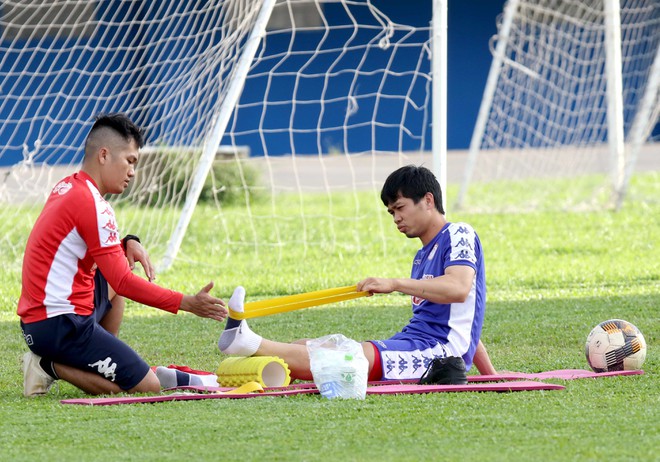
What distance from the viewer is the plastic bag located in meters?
4.18

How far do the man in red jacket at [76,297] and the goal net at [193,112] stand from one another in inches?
139

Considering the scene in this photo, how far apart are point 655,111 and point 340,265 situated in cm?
542

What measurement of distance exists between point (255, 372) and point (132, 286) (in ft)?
2.01

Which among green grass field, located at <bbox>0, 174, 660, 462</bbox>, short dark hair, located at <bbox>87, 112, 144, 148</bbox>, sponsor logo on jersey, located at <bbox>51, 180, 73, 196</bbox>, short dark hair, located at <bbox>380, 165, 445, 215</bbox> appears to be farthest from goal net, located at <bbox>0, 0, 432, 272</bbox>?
sponsor logo on jersey, located at <bbox>51, 180, 73, 196</bbox>

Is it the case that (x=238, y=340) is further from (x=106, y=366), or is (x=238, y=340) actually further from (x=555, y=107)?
(x=555, y=107)

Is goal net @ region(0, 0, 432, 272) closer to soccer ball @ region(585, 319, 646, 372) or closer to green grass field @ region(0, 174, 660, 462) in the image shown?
green grass field @ region(0, 174, 660, 462)

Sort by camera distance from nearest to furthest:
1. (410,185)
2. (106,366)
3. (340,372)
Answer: (340,372) < (106,366) < (410,185)

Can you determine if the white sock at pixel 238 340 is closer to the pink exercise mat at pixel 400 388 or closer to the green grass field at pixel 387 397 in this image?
the pink exercise mat at pixel 400 388

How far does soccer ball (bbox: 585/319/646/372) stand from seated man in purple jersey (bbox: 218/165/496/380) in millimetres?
447

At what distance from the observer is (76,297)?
450cm

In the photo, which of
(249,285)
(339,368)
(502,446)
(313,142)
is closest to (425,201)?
(339,368)

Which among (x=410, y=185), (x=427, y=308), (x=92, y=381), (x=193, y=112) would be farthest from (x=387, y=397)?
(x=193, y=112)

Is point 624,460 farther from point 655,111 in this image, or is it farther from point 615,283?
point 655,111

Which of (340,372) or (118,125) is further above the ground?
(118,125)
